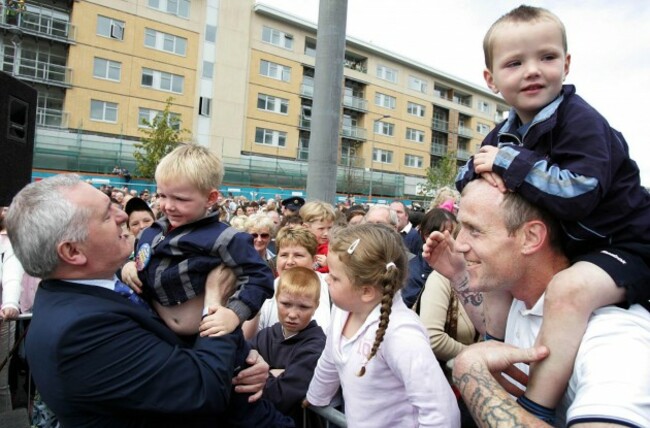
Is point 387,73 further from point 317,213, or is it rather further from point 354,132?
point 317,213

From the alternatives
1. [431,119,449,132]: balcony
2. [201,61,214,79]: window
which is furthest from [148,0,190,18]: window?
[431,119,449,132]: balcony

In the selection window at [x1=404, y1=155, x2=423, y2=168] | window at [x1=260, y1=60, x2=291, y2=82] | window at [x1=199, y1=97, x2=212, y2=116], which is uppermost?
window at [x1=260, y1=60, x2=291, y2=82]

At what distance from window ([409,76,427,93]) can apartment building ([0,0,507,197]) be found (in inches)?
8.4

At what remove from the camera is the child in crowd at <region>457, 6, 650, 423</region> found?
1.43m

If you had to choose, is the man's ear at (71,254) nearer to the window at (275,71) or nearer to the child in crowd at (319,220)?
the child in crowd at (319,220)

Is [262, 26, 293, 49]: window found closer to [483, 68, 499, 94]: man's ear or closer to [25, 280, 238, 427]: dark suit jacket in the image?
[483, 68, 499, 94]: man's ear

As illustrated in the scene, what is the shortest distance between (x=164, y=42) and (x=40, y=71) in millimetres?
8017

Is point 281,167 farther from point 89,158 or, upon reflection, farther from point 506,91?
point 506,91

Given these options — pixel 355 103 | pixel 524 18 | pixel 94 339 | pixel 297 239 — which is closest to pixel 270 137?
pixel 355 103

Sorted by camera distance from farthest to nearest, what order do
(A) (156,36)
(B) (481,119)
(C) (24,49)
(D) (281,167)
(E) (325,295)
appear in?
(B) (481,119)
(D) (281,167)
(A) (156,36)
(C) (24,49)
(E) (325,295)

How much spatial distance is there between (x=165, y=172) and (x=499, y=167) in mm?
1603

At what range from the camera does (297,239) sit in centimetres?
385

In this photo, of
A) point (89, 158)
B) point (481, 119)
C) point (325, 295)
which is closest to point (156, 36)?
point (89, 158)

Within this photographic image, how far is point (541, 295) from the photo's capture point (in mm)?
1691
